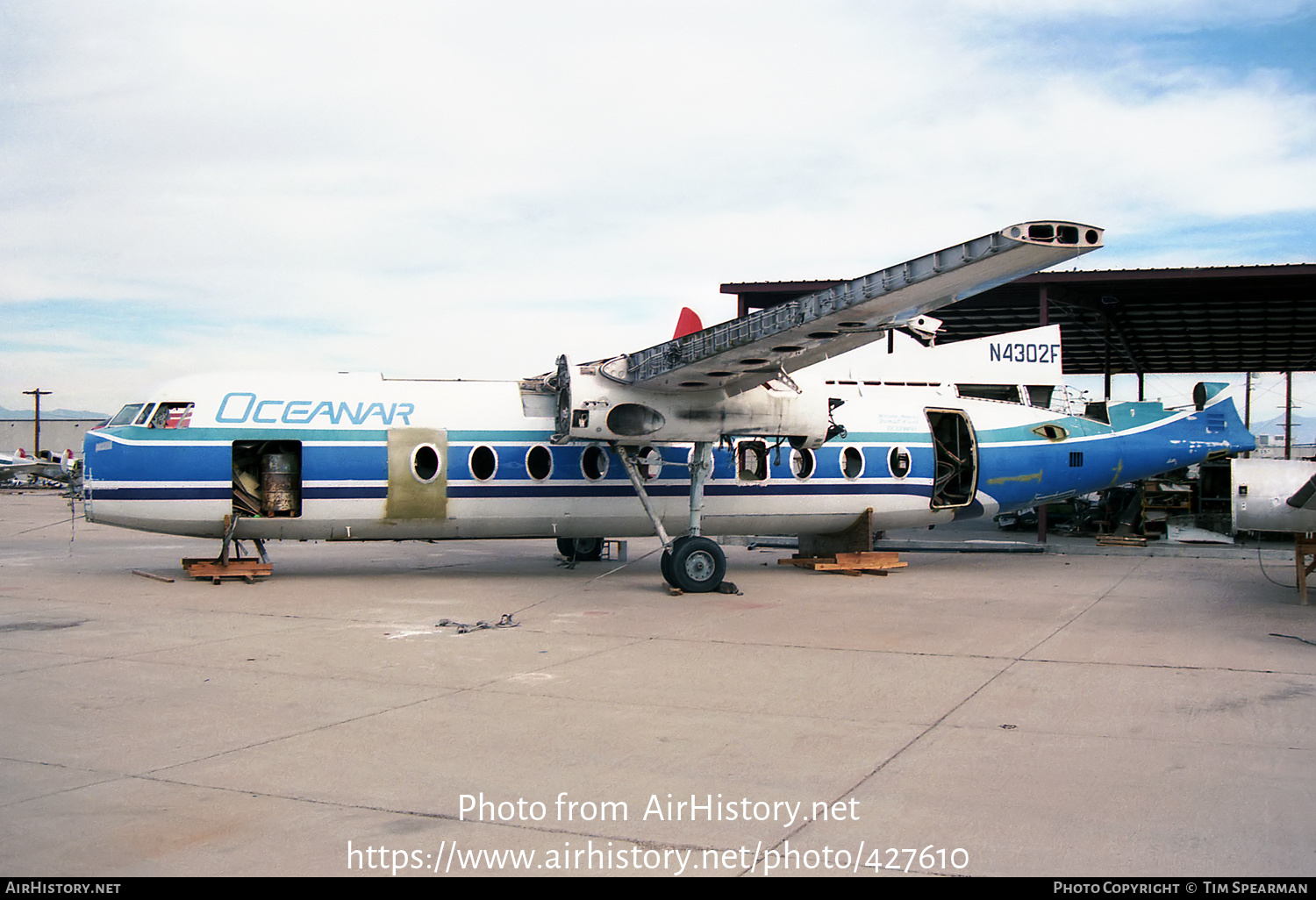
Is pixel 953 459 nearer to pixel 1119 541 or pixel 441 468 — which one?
pixel 1119 541

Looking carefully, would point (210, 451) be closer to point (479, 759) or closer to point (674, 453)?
point (674, 453)

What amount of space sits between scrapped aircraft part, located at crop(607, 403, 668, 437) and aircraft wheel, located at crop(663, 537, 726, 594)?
1.71 m

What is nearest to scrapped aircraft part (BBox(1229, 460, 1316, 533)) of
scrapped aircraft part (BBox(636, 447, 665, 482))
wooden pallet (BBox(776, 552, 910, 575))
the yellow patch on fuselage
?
the yellow patch on fuselage

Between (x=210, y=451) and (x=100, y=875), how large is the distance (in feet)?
35.1

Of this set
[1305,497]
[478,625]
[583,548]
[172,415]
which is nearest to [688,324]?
[478,625]

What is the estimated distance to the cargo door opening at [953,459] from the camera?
17.8 m

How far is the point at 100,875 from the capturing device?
4.45 metres

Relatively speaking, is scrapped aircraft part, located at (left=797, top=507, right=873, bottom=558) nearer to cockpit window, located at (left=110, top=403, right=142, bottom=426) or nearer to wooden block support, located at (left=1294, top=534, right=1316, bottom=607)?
wooden block support, located at (left=1294, top=534, right=1316, bottom=607)

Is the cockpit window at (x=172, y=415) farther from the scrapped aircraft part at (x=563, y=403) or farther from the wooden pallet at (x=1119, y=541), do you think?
the wooden pallet at (x=1119, y=541)

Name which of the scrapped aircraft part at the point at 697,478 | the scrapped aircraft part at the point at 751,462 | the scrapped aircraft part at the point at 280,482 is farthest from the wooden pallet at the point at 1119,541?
the scrapped aircraft part at the point at 280,482

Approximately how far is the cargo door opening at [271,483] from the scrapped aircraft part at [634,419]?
4.65 metres

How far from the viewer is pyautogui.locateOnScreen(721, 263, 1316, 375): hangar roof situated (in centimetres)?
2372

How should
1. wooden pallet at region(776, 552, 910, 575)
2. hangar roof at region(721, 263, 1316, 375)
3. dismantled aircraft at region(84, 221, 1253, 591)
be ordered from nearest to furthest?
dismantled aircraft at region(84, 221, 1253, 591) → wooden pallet at region(776, 552, 910, 575) → hangar roof at region(721, 263, 1316, 375)
